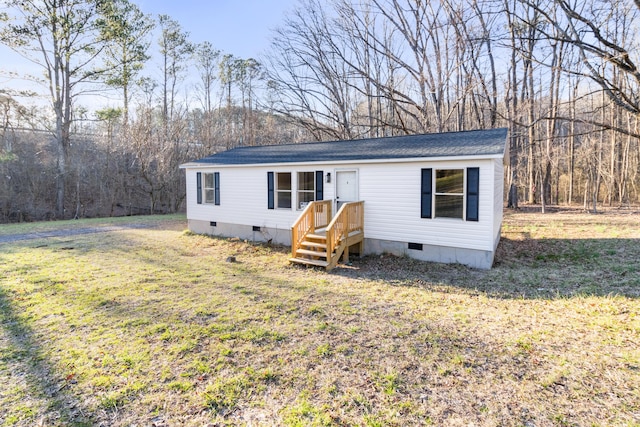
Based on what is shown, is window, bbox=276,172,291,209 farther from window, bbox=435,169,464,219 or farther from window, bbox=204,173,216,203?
window, bbox=435,169,464,219

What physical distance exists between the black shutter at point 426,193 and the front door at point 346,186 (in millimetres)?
1767

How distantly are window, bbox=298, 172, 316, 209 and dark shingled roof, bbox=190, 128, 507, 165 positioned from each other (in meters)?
0.61

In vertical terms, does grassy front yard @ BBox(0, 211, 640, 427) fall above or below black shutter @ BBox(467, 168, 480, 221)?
below

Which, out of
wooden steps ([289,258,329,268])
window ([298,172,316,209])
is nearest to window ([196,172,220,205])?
window ([298,172,316,209])

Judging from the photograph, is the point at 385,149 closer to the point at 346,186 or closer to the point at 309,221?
the point at 346,186

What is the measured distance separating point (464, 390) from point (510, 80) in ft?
65.3

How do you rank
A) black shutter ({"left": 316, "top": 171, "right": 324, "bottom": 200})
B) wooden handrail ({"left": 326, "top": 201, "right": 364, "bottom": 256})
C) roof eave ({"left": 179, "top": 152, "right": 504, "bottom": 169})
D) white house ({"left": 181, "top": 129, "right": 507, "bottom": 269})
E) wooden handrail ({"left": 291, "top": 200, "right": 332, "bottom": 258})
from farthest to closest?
black shutter ({"left": 316, "top": 171, "right": 324, "bottom": 200}), wooden handrail ({"left": 291, "top": 200, "right": 332, "bottom": 258}), wooden handrail ({"left": 326, "top": 201, "right": 364, "bottom": 256}), white house ({"left": 181, "top": 129, "right": 507, "bottom": 269}), roof eave ({"left": 179, "top": 152, "right": 504, "bottom": 169})

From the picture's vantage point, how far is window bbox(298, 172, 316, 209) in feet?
33.2

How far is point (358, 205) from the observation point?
847 centimetres

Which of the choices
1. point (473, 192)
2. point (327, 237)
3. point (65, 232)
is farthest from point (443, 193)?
point (65, 232)

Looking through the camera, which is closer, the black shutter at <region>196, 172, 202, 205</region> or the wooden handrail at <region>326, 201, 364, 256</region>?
the wooden handrail at <region>326, 201, 364, 256</region>

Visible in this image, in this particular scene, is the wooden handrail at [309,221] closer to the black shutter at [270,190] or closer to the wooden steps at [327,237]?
the wooden steps at [327,237]

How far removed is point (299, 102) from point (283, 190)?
1029 cm

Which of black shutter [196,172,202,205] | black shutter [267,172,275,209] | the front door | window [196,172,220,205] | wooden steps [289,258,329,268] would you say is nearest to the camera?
wooden steps [289,258,329,268]
